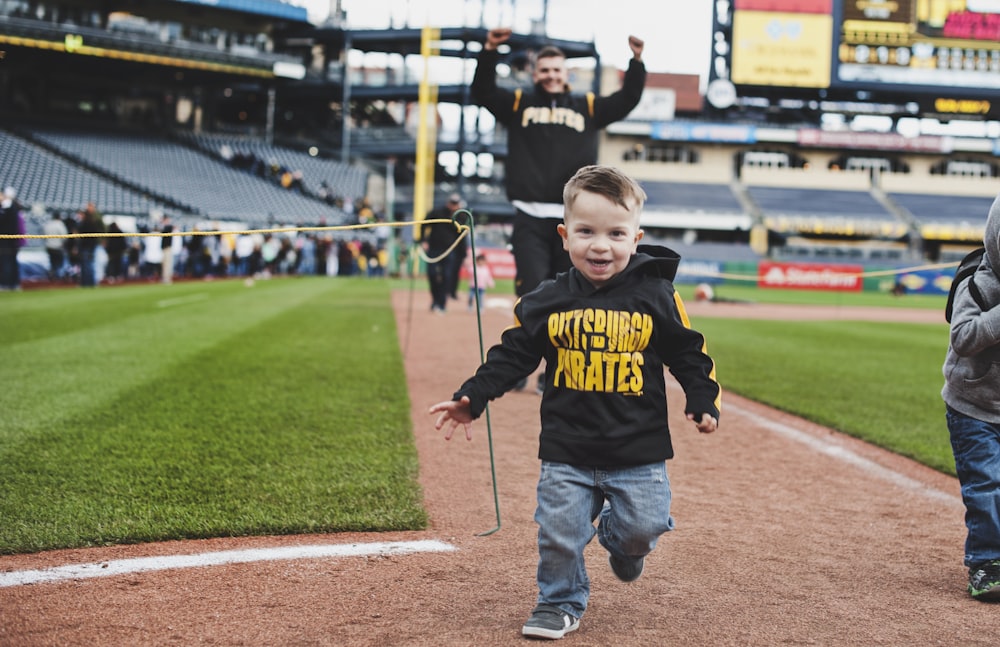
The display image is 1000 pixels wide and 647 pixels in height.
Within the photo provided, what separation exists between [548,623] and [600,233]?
120cm

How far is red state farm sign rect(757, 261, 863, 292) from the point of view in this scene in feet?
130

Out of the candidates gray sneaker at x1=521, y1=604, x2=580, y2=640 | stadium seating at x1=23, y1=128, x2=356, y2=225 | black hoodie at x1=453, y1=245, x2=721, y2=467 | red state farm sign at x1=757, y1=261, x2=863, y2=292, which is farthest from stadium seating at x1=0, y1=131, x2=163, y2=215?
gray sneaker at x1=521, y1=604, x2=580, y2=640

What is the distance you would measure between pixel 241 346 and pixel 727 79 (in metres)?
44.7

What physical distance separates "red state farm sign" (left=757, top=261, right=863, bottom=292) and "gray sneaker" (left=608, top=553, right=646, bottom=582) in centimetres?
3689

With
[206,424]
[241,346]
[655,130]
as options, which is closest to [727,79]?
[655,130]

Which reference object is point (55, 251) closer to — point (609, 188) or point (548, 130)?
point (548, 130)

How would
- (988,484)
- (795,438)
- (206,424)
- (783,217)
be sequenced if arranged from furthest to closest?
(783,217), (795,438), (206,424), (988,484)

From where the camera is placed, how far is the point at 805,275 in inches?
1571

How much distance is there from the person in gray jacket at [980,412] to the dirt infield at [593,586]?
0.55 feet

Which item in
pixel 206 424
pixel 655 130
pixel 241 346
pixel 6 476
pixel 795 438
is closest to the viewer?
pixel 6 476

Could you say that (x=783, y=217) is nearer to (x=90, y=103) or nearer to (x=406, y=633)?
(x=90, y=103)

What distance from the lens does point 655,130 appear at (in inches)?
2292

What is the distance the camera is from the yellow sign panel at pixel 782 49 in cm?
4862

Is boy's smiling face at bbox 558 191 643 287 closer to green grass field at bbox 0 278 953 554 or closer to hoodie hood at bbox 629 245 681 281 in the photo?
hoodie hood at bbox 629 245 681 281
